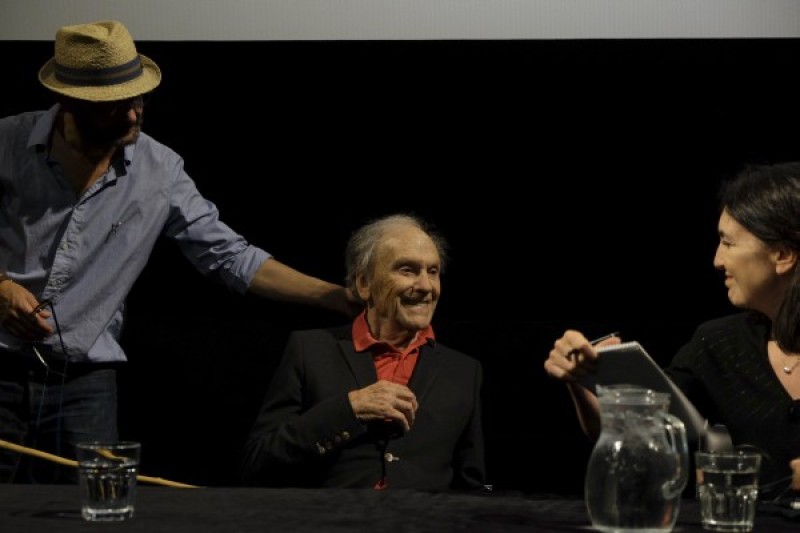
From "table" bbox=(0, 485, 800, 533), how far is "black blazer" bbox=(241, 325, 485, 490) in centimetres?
70

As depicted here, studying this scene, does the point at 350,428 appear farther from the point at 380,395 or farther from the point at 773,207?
the point at 773,207

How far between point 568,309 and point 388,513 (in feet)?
5.59

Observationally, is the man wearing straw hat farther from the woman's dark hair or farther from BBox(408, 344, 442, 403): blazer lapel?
the woman's dark hair

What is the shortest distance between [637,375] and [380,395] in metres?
0.82

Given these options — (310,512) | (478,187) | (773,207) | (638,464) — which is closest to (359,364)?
(478,187)

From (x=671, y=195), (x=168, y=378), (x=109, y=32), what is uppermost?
(x=109, y=32)

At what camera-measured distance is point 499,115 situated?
10.9 feet

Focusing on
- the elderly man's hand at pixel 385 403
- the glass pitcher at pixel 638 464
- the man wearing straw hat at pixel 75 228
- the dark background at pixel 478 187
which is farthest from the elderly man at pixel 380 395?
the glass pitcher at pixel 638 464

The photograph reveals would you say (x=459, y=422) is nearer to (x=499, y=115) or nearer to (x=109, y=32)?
(x=499, y=115)

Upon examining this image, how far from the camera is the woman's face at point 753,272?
247 centimetres

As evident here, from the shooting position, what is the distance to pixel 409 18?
10.6ft

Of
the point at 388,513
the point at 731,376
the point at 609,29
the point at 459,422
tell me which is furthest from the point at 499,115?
the point at 388,513

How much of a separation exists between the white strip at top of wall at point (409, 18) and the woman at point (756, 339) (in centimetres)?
76

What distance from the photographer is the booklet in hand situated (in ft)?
6.61
